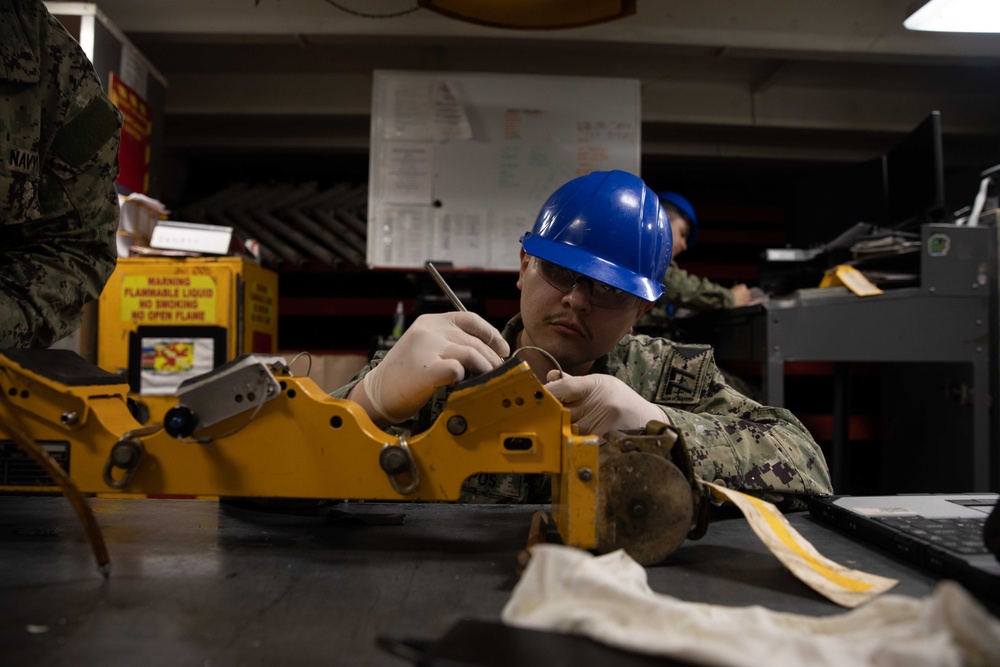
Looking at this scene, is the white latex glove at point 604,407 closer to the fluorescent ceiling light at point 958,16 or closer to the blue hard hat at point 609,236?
the blue hard hat at point 609,236

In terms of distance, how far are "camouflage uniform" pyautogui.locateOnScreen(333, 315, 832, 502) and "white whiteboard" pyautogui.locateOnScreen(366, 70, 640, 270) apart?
6.10 ft

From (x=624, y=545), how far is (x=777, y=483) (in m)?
0.49

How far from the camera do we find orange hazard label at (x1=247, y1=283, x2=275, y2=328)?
3035 mm

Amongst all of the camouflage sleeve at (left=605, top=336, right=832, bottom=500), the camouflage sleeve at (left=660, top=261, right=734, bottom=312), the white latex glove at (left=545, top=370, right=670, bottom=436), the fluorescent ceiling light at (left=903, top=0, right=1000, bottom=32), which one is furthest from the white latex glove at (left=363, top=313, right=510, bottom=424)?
the fluorescent ceiling light at (left=903, top=0, right=1000, bottom=32)

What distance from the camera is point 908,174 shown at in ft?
9.93

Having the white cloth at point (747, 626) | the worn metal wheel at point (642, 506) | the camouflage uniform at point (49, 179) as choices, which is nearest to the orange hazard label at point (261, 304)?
the camouflage uniform at point (49, 179)

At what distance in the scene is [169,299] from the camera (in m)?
2.81

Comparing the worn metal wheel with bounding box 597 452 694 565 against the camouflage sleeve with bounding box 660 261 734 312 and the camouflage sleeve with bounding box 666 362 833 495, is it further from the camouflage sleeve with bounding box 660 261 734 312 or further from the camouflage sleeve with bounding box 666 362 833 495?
the camouflage sleeve with bounding box 660 261 734 312

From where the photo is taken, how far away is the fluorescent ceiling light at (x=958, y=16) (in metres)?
2.35

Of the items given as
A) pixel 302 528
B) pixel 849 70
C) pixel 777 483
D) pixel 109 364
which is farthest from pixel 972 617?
pixel 849 70

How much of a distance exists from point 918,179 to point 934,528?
270 cm

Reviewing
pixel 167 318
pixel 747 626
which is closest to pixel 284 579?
pixel 747 626

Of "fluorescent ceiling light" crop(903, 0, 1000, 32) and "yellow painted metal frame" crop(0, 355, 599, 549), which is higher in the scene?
"fluorescent ceiling light" crop(903, 0, 1000, 32)

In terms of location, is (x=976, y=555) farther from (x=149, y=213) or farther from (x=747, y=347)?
(x=149, y=213)
